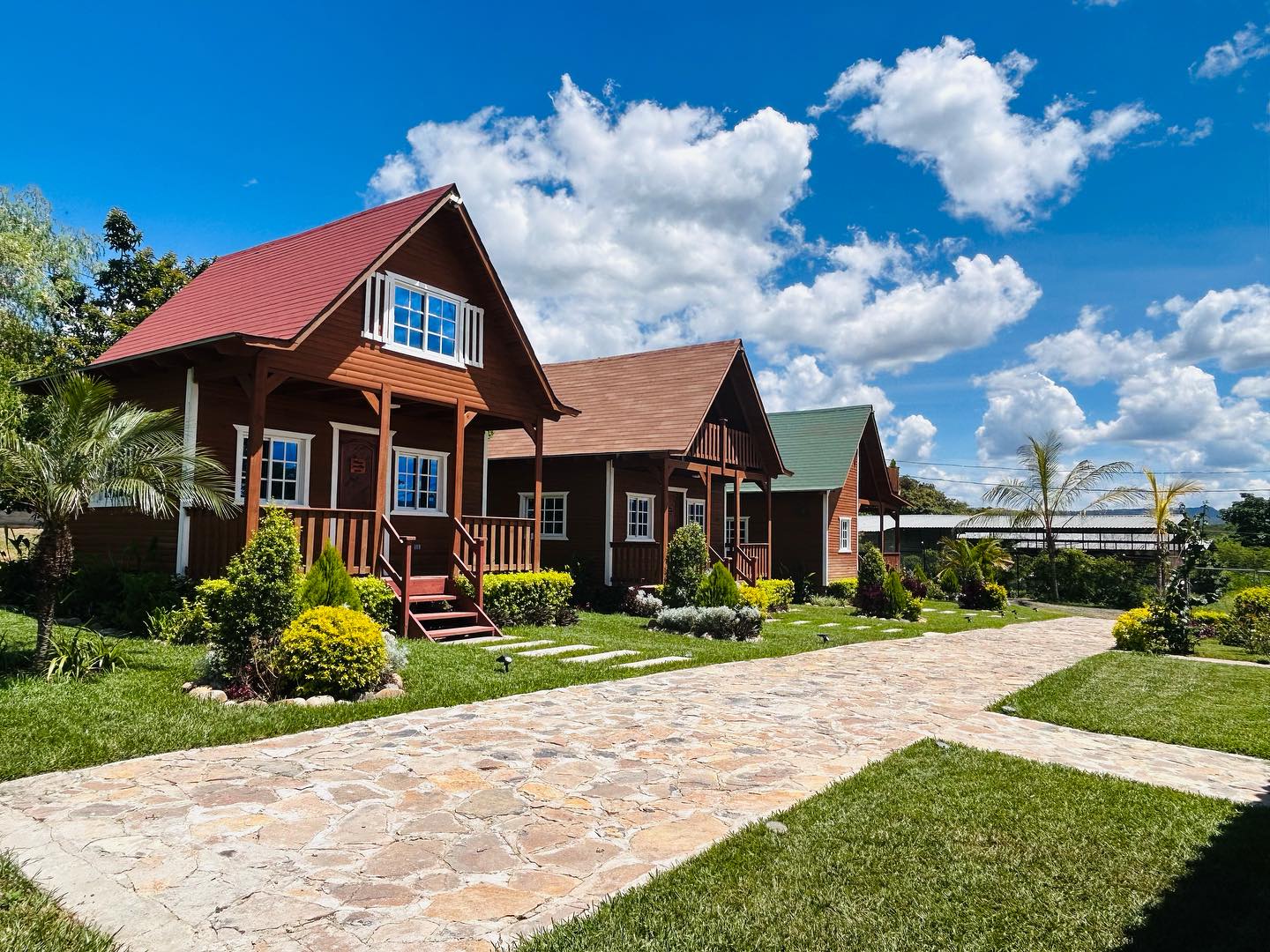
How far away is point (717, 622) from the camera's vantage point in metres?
15.6

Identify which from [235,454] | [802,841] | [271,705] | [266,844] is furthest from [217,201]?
[802,841]

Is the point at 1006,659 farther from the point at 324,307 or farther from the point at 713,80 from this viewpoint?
the point at 324,307

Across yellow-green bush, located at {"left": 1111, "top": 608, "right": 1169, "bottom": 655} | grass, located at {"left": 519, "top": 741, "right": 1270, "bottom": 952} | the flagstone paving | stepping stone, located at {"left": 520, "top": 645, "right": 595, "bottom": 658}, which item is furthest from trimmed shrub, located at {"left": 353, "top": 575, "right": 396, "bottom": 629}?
yellow-green bush, located at {"left": 1111, "top": 608, "right": 1169, "bottom": 655}

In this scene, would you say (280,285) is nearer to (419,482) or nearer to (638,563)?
(419,482)

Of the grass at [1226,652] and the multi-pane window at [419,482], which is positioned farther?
the multi-pane window at [419,482]

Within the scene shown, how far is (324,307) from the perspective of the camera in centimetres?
1255

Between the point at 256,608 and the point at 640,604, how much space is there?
10.9 metres

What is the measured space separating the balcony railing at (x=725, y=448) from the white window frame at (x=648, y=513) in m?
2.50

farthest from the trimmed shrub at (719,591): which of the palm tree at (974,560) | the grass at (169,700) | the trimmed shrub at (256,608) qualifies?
the palm tree at (974,560)

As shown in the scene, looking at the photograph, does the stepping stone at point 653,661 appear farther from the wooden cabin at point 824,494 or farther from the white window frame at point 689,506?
the wooden cabin at point 824,494

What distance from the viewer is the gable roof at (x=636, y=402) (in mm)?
19922

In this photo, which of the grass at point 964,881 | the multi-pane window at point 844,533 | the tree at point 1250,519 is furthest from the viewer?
the tree at point 1250,519

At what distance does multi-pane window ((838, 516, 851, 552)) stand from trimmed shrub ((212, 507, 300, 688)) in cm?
2293

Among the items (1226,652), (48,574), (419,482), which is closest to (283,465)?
(419,482)
